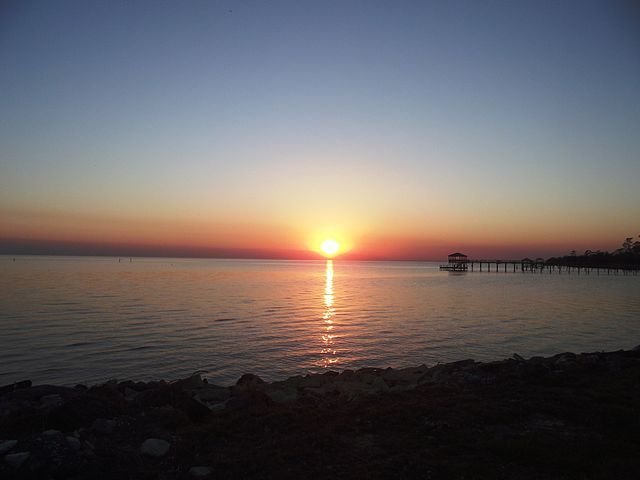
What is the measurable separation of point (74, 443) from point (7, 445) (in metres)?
1.03

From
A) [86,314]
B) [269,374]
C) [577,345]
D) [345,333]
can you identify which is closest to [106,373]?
[269,374]

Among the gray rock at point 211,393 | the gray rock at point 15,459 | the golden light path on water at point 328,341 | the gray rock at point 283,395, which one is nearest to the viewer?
the gray rock at point 15,459

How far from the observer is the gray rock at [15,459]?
6352 millimetres

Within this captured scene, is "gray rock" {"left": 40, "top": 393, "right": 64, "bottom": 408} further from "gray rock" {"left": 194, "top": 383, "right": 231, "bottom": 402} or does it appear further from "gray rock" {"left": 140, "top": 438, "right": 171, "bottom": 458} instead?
"gray rock" {"left": 140, "top": 438, "right": 171, "bottom": 458}

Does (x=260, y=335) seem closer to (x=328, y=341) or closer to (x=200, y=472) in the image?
(x=328, y=341)

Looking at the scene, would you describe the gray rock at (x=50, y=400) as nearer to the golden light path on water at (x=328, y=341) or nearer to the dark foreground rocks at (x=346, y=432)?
the dark foreground rocks at (x=346, y=432)

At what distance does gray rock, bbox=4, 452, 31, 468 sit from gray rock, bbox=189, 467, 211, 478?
2472 millimetres

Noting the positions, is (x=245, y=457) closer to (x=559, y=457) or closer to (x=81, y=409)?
(x=81, y=409)

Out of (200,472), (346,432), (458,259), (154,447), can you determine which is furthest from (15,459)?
(458,259)

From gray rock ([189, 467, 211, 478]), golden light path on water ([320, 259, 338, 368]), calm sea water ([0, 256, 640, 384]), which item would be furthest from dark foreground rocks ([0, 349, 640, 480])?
golden light path on water ([320, 259, 338, 368])

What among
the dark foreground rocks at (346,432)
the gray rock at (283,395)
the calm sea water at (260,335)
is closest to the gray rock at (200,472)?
the dark foreground rocks at (346,432)

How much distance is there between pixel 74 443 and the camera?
707 centimetres

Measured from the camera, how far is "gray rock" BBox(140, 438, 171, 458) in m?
7.13

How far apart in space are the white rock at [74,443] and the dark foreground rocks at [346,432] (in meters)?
0.02
